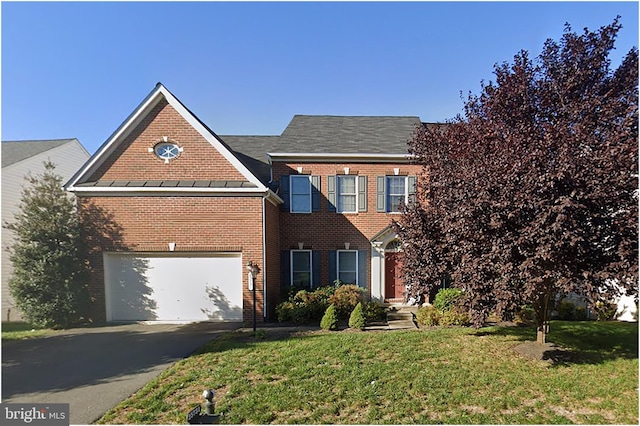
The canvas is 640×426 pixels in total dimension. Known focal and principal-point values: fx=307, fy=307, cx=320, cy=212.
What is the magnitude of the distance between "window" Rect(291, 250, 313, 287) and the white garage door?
9.02 ft

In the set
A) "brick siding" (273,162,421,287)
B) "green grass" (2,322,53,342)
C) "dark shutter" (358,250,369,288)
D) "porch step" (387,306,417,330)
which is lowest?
"porch step" (387,306,417,330)

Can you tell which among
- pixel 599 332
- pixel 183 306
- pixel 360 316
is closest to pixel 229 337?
pixel 183 306

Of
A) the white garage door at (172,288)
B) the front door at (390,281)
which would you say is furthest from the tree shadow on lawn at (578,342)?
the white garage door at (172,288)

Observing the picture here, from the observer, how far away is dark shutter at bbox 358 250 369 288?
41.7 ft

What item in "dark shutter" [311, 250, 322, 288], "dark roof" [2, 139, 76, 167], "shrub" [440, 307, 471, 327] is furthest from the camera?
"dark shutter" [311, 250, 322, 288]

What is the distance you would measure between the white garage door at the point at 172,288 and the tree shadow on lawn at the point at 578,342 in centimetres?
802

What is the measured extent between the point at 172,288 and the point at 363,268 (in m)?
7.22

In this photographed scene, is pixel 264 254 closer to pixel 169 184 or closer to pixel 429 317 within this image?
pixel 169 184

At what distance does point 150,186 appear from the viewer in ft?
33.7

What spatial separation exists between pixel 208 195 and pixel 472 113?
27.0 ft

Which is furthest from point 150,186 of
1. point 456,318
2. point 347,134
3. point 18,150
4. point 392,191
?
point 456,318

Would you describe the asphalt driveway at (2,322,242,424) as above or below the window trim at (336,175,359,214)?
below

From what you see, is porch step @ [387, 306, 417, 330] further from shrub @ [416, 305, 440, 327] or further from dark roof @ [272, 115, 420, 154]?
dark roof @ [272, 115, 420, 154]

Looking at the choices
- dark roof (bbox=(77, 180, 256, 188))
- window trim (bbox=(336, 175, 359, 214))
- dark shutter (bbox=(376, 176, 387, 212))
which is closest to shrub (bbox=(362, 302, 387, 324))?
window trim (bbox=(336, 175, 359, 214))
